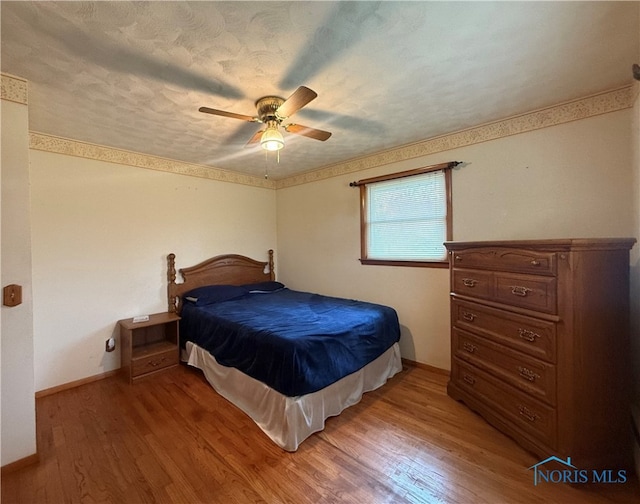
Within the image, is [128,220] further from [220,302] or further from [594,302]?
[594,302]

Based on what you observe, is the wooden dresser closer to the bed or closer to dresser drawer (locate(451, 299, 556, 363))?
dresser drawer (locate(451, 299, 556, 363))

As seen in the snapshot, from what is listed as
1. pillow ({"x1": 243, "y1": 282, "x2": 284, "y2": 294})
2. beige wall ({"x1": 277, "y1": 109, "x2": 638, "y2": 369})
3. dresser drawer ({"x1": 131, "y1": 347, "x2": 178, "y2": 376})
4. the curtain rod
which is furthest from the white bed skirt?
the curtain rod

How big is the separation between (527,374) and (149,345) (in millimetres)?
3611

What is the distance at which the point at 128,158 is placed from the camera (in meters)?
3.06

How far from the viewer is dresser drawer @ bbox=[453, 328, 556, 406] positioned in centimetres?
164

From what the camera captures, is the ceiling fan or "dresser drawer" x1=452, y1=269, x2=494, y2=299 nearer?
the ceiling fan

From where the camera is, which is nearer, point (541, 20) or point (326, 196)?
point (541, 20)

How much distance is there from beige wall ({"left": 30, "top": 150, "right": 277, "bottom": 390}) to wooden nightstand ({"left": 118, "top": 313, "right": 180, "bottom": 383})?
20 cm

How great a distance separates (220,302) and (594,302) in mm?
3346

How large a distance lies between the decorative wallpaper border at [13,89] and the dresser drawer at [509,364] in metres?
3.58

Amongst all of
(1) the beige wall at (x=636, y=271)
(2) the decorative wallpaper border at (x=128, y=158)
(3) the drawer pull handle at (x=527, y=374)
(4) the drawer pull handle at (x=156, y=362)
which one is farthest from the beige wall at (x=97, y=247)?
(1) the beige wall at (x=636, y=271)

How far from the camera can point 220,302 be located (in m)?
3.34

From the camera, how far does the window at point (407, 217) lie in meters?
2.85

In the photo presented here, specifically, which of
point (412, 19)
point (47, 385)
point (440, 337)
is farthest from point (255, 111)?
point (47, 385)
